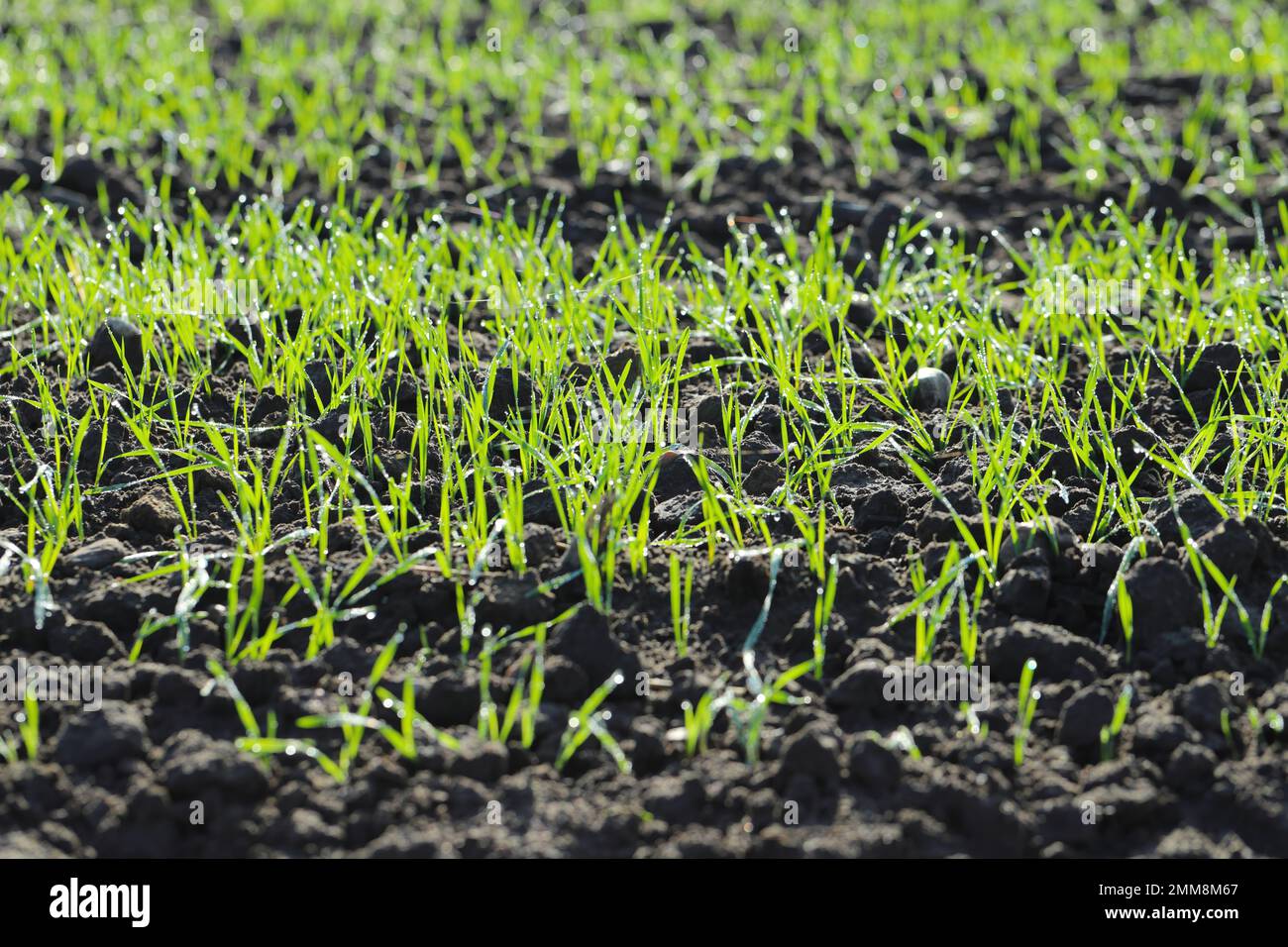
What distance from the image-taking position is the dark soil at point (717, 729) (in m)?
2.29

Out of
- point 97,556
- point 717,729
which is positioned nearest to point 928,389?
point 717,729

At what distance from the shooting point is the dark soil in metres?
2.29

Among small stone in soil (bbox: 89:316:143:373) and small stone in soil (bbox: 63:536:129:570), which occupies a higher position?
small stone in soil (bbox: 89:316:143:373)

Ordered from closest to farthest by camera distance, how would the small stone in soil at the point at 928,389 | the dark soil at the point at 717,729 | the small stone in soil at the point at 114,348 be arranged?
1. the dark soil at the point at 717,729
2. the small stone in soil at the point at 928,389
3. the small stone in soil at the point at 114,348

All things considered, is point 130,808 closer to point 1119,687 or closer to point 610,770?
point 610,770

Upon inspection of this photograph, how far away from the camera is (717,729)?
8.16 feet

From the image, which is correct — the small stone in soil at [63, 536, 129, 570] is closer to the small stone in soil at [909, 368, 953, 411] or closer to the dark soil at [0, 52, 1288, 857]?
the dark soil at [0, 52, 1288, 857]

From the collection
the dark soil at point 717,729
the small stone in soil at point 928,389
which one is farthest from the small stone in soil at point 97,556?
the small stone in soil at point 928,389

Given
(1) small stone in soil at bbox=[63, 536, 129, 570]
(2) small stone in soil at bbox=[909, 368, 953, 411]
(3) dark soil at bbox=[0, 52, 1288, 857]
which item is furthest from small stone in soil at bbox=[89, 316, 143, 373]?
(2) small stone in soil at bbox=[909, 368, 953, 411]

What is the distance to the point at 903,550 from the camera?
2926 millimetres

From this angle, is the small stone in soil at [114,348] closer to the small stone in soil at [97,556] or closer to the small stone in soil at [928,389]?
the small stone in soil at [97,556]

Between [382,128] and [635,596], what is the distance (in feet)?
9.39

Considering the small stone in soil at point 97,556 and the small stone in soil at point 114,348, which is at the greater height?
the small stone in soil at point 114,348
